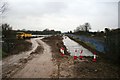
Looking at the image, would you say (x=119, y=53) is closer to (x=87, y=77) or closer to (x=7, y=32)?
(x=87, y=77)

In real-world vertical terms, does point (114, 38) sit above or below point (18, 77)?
above

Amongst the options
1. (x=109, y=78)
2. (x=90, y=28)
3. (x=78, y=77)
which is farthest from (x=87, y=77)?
(x=90, y=28)

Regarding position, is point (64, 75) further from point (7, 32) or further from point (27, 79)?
point (7, 32)

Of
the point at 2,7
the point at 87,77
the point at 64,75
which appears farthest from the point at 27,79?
the point at 2,7

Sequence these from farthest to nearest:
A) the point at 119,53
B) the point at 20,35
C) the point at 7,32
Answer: the point at 20,35 → the point at 7,32 → the point at 119,53

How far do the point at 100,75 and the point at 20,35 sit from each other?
49408mm

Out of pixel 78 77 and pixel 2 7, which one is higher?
pixel 2 7

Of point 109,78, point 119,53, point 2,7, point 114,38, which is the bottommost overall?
point 109,78

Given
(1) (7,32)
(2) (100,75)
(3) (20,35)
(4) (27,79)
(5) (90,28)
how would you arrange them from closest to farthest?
(4) (27,79) → (2) (100,75) → (1) (7,32) → (3) (20,35) → (5) (90,28)

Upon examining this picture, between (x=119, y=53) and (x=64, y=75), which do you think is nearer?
(x=64, y=75)

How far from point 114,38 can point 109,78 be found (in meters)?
5.73

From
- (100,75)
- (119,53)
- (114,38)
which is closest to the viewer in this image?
(100,75)

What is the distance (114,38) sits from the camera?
14641mm

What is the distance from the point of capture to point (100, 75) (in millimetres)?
10172
